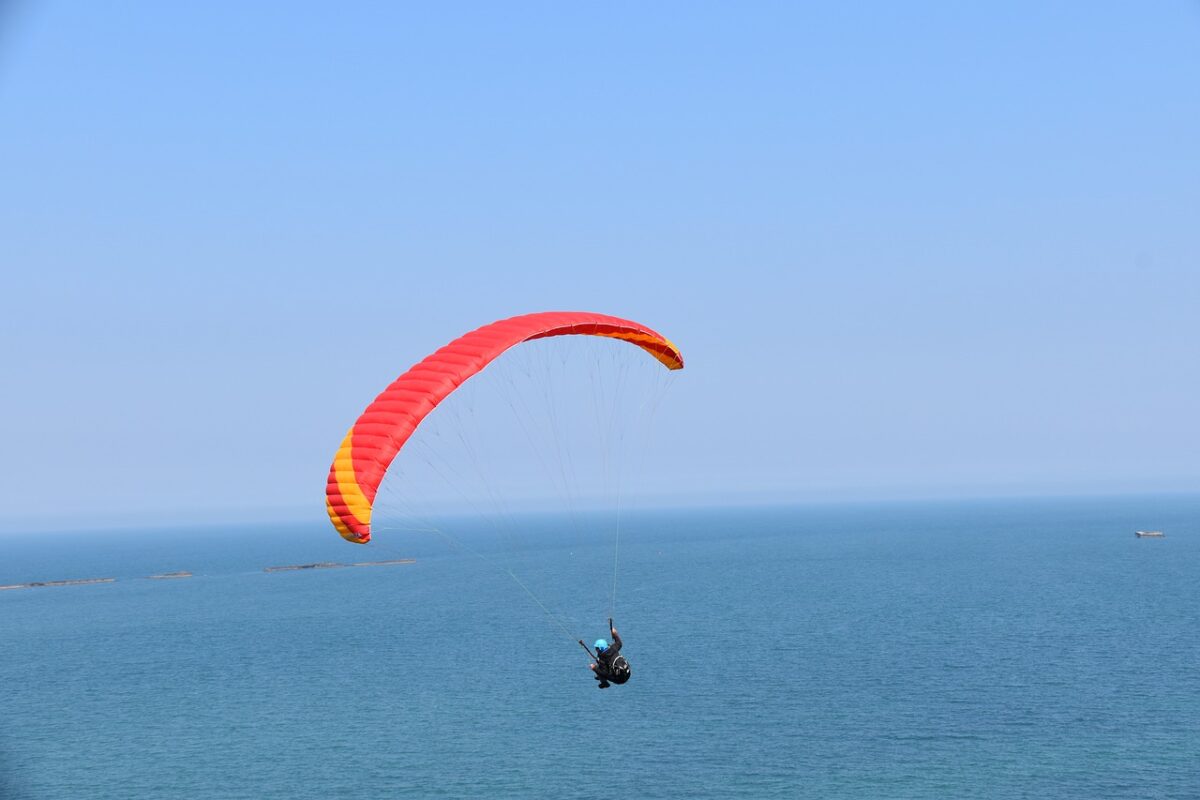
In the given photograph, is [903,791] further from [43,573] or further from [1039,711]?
[43,573]

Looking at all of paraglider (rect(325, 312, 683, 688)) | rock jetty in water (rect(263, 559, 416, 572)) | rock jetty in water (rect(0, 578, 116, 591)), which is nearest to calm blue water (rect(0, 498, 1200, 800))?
paraglider (rect(325, 312, 683, 688))

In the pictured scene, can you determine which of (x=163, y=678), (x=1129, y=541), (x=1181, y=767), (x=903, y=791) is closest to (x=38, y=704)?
(x=163, y=678)

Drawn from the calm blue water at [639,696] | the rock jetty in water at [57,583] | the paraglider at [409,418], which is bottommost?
the calm blue water at [639,696]

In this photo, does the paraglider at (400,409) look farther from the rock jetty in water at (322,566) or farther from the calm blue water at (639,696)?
the rock jetty in water at (322,566)

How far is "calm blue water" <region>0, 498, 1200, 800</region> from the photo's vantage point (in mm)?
42125

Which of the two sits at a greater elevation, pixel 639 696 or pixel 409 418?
pixel 409 418

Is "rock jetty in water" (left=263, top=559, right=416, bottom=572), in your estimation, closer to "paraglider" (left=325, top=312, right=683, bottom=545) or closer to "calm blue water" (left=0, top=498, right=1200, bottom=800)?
"calm blue water" (left=0, top=498, right=1200, bottom=800)

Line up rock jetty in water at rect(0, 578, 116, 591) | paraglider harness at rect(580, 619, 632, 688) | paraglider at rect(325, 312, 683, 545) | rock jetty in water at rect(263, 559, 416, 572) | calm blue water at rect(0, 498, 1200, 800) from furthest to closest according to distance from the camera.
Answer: rock jetty in water at rect(263, 559, 416, 572) → rock jetty in water at rect(0, 578, 116, 591) → calm blue water at rect(0, 498, 1200, 800) → paraglider harness at rect(580, 619, 632, 688) → paraglider at rect(325, 312, 683, 545)

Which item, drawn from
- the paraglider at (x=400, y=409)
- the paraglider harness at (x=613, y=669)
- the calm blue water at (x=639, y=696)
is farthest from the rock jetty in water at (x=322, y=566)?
the paraglider harness at (x=613, y=669)

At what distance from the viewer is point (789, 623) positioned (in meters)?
80.1

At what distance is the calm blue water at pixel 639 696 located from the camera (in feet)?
138

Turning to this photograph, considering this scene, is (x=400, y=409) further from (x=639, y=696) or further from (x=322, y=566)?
(x=322, y=566)

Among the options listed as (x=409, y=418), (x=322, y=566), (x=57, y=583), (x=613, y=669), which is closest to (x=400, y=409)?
(x=409, y=418)

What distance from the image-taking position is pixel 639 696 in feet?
183
